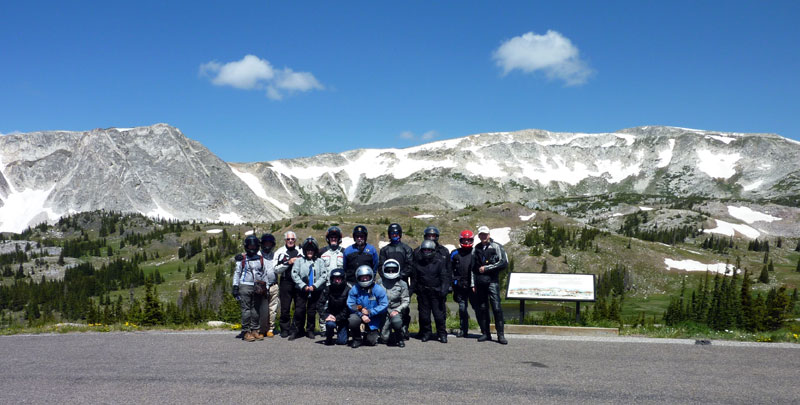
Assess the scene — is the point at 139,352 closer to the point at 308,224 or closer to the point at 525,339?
the point at 525,339

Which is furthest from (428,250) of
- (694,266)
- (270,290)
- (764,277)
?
(694,266)

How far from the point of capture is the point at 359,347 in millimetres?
13969

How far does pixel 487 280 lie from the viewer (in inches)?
587

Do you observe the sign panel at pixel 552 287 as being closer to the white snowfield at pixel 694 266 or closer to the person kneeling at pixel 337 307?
the person kneeling at pixel 337 307

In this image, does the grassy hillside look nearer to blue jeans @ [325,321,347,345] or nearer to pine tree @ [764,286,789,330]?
pine tree @ [764,286,789,330]

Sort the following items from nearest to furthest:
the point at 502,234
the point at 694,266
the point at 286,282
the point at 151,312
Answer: the point at 286,282 < the point at 151,312 < the point at 694,266 < the point at 502,234

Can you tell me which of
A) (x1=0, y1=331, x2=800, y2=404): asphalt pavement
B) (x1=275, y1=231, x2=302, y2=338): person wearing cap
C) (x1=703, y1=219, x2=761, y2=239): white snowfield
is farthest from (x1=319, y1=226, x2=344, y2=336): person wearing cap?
(x1=703, y1=219, x2=761, y2=239): white snowfield

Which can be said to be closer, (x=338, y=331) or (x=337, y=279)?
(x=337, y=279)

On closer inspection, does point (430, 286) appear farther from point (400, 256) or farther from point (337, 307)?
point (337, 307)

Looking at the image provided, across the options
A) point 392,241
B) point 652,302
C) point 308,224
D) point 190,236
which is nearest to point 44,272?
point 190,236

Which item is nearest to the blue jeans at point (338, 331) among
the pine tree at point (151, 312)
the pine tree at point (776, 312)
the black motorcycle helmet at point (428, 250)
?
the black motorcycle helmet at point (428, 250)

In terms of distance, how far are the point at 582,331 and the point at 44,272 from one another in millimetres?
195796

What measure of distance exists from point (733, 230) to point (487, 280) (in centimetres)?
20948

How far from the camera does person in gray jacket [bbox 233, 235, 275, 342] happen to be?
15430 millimetres
